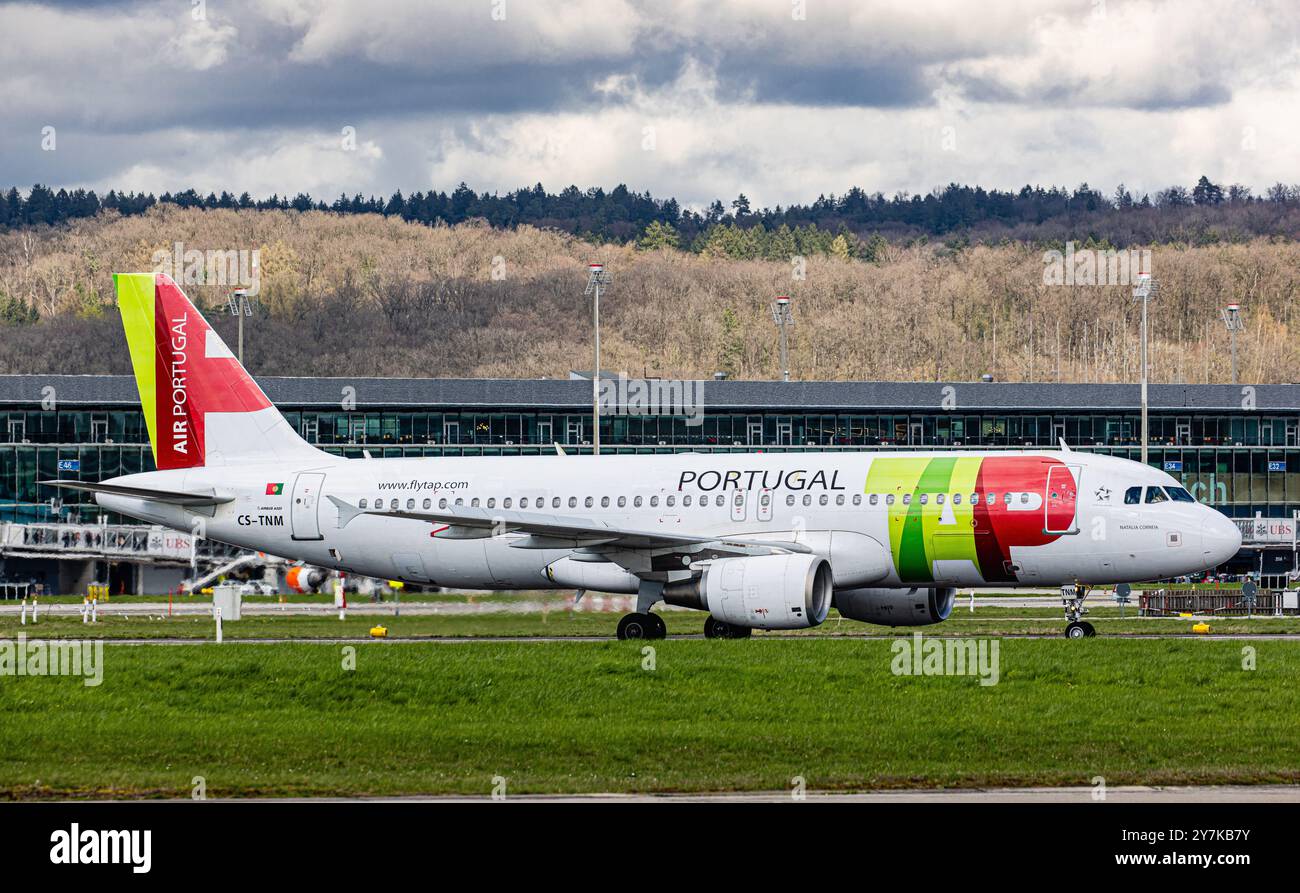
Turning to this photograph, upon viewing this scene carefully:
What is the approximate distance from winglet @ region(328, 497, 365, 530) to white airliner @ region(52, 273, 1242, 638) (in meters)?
0.09

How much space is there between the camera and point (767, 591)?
128ft

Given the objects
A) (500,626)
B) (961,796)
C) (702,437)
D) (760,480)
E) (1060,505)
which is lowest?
(500,626)

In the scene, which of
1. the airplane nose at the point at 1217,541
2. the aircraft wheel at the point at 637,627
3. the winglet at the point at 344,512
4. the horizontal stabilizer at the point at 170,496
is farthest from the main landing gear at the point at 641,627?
the airplane nose at the point at 1217,541

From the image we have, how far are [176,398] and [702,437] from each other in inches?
2737

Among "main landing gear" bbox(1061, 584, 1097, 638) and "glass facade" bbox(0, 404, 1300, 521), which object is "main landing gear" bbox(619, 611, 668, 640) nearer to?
"main landing gear" bbox(1061, 584, 1097, 638)

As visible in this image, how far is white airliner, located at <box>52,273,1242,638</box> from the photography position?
4084cm

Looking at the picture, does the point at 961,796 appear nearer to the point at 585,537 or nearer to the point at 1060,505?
the point at 585,537

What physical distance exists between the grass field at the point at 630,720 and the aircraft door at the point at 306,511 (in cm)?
1204

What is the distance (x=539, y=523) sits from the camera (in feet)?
134

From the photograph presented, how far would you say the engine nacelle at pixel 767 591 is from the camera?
1528 inches

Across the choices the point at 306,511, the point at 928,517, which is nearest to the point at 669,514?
the point at 928,517

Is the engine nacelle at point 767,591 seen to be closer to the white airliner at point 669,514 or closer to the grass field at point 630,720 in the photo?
the white airliner at point 669,514
